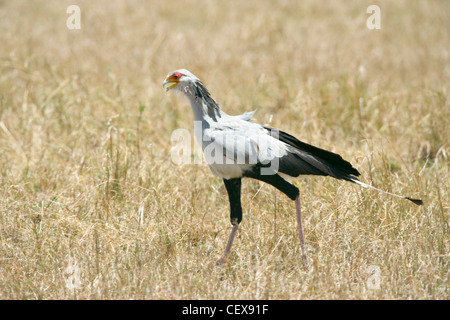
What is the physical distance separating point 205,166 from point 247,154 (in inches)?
62.5

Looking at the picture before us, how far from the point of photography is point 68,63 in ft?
26.8

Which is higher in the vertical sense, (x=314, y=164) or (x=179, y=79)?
(x=179, y=79)

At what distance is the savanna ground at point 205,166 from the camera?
145 inches

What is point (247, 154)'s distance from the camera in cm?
378

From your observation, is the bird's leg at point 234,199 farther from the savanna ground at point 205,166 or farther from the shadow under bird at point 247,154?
the savanna ground at point 205,166

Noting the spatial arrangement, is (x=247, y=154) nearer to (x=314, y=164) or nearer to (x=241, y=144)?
(x=241, y=144)

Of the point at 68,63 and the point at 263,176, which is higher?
the point at 68,63

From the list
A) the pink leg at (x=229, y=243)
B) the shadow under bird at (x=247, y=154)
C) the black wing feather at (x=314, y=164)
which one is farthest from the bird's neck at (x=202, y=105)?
the pink leg at (x=229, y=243)

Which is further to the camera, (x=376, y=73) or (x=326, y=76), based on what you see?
(x=376, y=73)

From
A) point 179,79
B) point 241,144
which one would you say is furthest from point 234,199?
point 179,79
